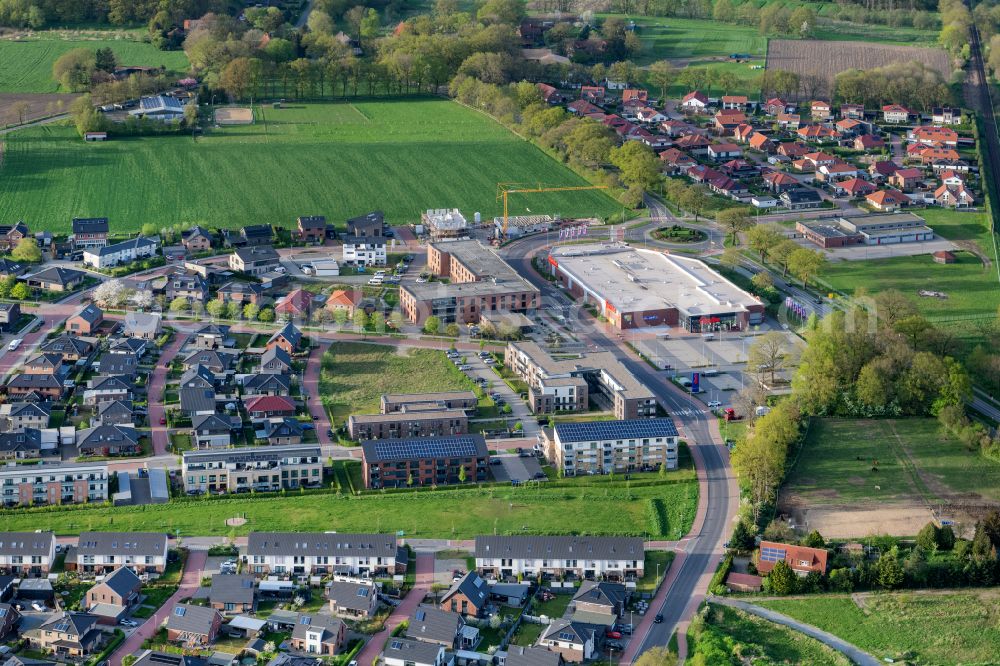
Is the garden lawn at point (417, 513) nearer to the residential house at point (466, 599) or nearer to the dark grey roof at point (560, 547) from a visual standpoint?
the dark grey roof at point (560, 547)

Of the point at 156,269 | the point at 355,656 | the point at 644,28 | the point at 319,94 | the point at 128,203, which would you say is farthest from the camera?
the point at 644,28

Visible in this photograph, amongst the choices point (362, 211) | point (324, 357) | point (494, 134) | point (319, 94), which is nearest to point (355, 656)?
point (324, 357)

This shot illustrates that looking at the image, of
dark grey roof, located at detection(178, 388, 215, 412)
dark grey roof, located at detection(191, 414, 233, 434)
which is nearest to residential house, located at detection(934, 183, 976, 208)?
dark grey roof, located at detection(178, 388, 215, 412)

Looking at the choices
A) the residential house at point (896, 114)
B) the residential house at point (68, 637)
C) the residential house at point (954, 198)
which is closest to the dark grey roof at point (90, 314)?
the residential house at point (68, 637)

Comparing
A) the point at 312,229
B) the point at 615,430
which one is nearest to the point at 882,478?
the point at 615,430

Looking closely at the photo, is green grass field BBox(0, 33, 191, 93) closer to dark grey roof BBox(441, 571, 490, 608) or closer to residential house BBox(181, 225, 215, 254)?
Answer: residential house BBox(181, 225, 215, 254)

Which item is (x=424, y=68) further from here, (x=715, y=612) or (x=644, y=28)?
(x=715, y=612)
